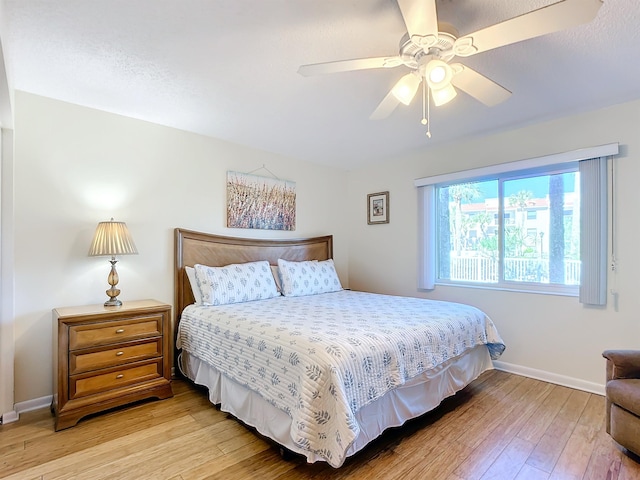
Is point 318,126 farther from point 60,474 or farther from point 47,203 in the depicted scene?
point 60,474

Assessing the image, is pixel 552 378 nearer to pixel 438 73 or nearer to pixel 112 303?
pixel 438 73

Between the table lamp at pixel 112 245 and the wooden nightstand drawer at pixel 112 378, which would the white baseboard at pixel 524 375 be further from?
the table lamp at pixel 112 245

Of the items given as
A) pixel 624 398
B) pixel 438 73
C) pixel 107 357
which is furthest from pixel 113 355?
pixel 624 398

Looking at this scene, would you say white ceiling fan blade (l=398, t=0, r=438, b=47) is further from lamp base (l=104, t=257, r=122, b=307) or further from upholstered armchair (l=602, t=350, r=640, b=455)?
lamp base (l=104, t=257, r=122, b=307)

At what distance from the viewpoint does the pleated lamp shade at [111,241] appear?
8.19ft

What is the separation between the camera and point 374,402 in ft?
6.07

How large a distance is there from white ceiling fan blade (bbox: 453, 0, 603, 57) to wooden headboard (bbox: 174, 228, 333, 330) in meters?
2.65

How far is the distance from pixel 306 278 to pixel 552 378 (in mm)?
2453

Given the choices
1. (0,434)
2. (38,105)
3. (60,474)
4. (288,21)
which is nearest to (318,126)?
(288,21)

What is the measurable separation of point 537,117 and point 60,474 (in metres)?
4.15

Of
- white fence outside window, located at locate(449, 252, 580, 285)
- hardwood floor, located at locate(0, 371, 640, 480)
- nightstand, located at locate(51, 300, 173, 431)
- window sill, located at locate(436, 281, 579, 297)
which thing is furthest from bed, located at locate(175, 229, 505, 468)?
white fence outside window, located at locate(449, 252, 580, 285)

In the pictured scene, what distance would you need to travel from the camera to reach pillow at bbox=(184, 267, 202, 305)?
9.75ft

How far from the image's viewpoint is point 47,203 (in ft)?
8.25

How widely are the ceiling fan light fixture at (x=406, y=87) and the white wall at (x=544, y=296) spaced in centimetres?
191
